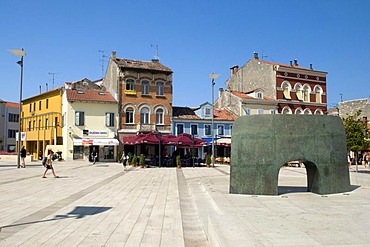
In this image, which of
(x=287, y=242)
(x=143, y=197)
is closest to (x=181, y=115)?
(x=143, y=197)

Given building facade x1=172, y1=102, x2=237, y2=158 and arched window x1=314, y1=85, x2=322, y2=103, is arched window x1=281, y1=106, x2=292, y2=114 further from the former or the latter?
building facade x1=172, y1=102, x2=237, y2=158

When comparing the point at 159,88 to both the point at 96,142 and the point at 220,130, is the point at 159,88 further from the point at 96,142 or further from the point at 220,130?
the point at 96,142

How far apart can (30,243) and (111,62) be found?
1533 inches

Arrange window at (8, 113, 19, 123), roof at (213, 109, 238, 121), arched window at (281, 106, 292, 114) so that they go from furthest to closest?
window at (8, 113, 19, 123) < arched window at (281, 106, 292, 114) < roof at (213, 109, 238, 121)

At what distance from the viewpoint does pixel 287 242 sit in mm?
Answer: 5383

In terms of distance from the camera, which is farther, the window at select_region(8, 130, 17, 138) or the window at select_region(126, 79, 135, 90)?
the window at select_region(8, 130, 17, 138)

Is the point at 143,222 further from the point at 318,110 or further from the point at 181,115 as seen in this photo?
the point at 318,110

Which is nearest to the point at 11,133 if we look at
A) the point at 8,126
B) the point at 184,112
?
the point at 8,126

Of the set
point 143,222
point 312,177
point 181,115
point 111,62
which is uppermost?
point 111,62

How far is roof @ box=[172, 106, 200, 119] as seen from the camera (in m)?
43.0

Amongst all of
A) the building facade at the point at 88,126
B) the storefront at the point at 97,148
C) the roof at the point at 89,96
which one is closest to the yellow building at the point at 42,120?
the building facade at the point at 88,126

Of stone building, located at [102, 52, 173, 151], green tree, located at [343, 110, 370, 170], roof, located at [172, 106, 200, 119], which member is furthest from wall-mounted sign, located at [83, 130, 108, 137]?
→ green tree, located at [343, 110, 370, 170]

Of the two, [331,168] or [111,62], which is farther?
[111,62]

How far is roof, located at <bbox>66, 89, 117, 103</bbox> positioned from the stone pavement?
2715 cm
